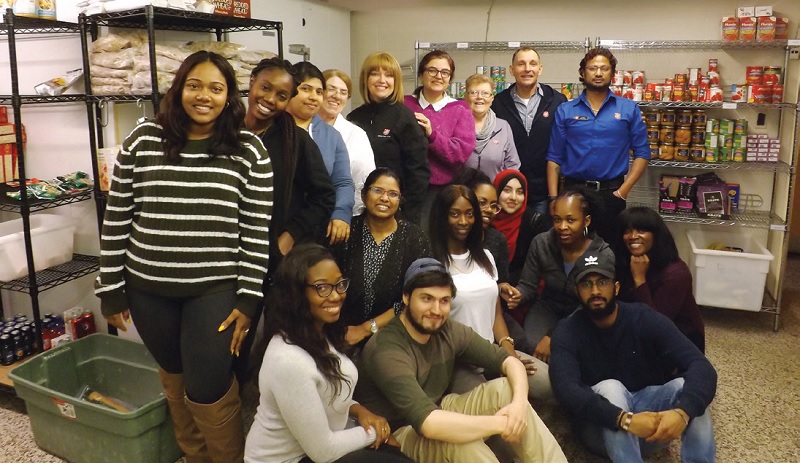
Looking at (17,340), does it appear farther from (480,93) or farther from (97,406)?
(480,93)

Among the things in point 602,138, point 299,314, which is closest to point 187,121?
point 299,314

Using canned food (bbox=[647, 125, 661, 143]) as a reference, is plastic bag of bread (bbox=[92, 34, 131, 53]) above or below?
above

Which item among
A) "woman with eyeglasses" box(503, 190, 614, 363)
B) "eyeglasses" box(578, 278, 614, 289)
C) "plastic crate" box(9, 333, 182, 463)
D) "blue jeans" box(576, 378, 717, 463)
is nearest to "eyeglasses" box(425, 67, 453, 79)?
"woman with eyeglasses" box(503, 190, 614, 363)

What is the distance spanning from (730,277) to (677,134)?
914 millimetres

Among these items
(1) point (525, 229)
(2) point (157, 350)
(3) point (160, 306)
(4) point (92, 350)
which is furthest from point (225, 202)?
(1) point (525, 229)

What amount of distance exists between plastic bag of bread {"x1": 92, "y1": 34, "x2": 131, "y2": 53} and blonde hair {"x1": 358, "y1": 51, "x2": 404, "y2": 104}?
1010 millimetres

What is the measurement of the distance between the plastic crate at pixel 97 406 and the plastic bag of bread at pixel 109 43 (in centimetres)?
121

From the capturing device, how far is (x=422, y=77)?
3.10 metres

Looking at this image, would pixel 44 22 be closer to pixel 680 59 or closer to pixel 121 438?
pixel 121 438

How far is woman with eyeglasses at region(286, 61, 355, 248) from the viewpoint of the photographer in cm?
231

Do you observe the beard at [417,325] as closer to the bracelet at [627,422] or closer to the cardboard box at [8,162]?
the bracelet at [627,422]

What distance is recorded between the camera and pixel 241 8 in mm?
3209

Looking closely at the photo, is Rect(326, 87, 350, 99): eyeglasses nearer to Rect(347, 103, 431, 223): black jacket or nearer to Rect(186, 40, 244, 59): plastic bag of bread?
Rect(347, 103, 431, 223): black jacket

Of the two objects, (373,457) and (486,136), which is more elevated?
(486,136)
